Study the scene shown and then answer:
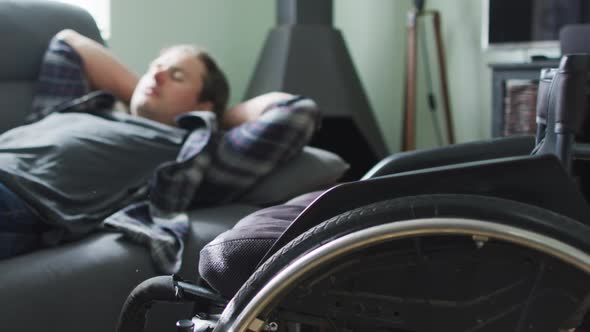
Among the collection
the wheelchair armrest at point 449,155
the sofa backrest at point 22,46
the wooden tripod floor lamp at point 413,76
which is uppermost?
the sofa backrest at point 22,46

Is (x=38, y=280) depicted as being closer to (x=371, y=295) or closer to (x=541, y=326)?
(x=371, y=295)

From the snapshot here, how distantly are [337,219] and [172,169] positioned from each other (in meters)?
0.88

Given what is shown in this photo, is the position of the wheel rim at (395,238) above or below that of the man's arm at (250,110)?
above

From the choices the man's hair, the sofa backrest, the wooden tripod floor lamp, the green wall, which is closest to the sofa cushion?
the man's hair

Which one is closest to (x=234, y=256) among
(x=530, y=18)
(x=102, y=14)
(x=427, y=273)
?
(x=427, y=273)

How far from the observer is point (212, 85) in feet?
6.20

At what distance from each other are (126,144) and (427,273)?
40.6 inches

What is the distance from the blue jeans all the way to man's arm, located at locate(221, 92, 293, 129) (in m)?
0.61

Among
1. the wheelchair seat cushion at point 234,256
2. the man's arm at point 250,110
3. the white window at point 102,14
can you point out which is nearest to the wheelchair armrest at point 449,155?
the wheelchair seat cushion at point 234,256

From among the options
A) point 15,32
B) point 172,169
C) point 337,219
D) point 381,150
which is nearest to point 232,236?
point 337,219

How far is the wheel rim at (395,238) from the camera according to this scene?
0.67 m

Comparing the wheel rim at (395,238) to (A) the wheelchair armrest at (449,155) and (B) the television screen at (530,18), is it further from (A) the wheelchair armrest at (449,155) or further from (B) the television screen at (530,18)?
(B) the television screen at (530,18)

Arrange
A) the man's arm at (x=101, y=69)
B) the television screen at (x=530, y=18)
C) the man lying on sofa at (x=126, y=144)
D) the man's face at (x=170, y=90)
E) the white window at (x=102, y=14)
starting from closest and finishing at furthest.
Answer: the man lying on sofa at (x=126, y=144), the man's face at (x=170, y=90), the man's arm at (x=101, y=69), the television screen at (x=530, y=18), the white window at (x=102, y=14)

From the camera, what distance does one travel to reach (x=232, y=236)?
0.93 metres
